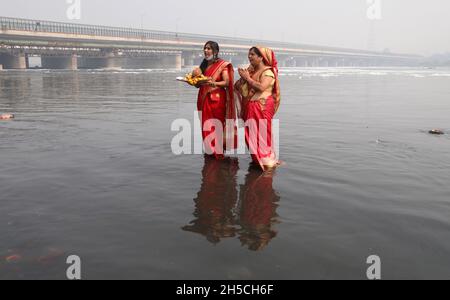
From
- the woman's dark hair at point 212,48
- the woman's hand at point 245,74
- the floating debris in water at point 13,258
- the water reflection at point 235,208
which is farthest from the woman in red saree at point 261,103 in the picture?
the floating debris in water at point 13,258

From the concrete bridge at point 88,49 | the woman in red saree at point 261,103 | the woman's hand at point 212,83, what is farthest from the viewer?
the concrete bridge at point 88,49

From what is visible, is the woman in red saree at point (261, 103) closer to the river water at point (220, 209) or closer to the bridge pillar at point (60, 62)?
the river water at point (220, 209)

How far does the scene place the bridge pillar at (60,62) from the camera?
73.4 meters

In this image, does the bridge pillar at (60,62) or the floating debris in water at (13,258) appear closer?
the floating debris in water at (13,258)

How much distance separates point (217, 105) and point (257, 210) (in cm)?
273

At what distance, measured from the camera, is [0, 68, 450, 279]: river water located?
3.18 m

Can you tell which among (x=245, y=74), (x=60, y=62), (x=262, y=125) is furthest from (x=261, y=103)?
(x=60, y=62)

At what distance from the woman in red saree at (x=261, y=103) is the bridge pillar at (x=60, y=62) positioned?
2942 inches

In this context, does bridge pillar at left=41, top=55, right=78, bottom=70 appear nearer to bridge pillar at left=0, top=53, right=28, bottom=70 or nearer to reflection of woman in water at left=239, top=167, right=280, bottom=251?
bridge pillar at left=0, top=53, right=28, bottom=70

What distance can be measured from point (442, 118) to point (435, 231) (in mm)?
10033

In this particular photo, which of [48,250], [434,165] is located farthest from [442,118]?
[48,250]
